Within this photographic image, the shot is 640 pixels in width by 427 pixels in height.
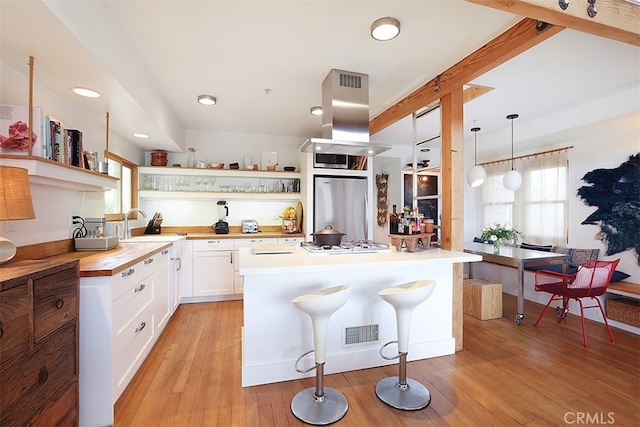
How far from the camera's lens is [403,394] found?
1.92 meters

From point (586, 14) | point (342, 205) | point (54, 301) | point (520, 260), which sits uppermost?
point (586, 14)

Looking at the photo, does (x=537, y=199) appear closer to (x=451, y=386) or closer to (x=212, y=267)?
(x=451, y=386)

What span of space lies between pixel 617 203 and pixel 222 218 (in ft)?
16.7

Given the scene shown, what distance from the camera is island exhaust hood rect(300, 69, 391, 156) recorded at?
2.53 m

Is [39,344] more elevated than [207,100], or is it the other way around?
[207,100]

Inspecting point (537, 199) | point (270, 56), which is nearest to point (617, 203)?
point (537, 199)

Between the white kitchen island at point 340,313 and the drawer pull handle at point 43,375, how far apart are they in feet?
3.25

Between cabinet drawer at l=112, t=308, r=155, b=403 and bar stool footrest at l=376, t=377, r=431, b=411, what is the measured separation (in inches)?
65.1

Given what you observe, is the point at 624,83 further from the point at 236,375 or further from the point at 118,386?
the point at 118,386

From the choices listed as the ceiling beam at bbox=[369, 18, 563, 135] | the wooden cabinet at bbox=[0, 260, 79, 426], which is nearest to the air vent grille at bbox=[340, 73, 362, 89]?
the ceiling beam at bbox=[369, 18, 563, 135]

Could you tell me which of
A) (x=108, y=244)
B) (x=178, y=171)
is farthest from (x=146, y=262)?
(x=178, y=171)

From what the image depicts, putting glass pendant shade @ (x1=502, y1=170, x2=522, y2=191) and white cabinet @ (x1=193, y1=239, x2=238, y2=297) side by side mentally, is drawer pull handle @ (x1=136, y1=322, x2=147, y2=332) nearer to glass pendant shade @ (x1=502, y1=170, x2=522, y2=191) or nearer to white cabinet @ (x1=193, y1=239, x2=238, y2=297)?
white cabinet @ (x1=193, y1=239, x2=238, y2=297)

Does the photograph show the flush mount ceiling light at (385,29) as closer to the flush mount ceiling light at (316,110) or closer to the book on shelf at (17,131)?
the flush mount ceiling light at (316,110)

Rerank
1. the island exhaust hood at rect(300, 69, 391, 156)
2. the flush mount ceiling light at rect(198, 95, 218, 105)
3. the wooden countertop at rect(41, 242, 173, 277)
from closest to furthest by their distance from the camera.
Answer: the wooden countertop at rect(41, 242, 173, 277)
the island exhaust hood at rect(300, 69, 391, 156)
the flush mount ceiling light at rect(198, 95, 218, 105)
